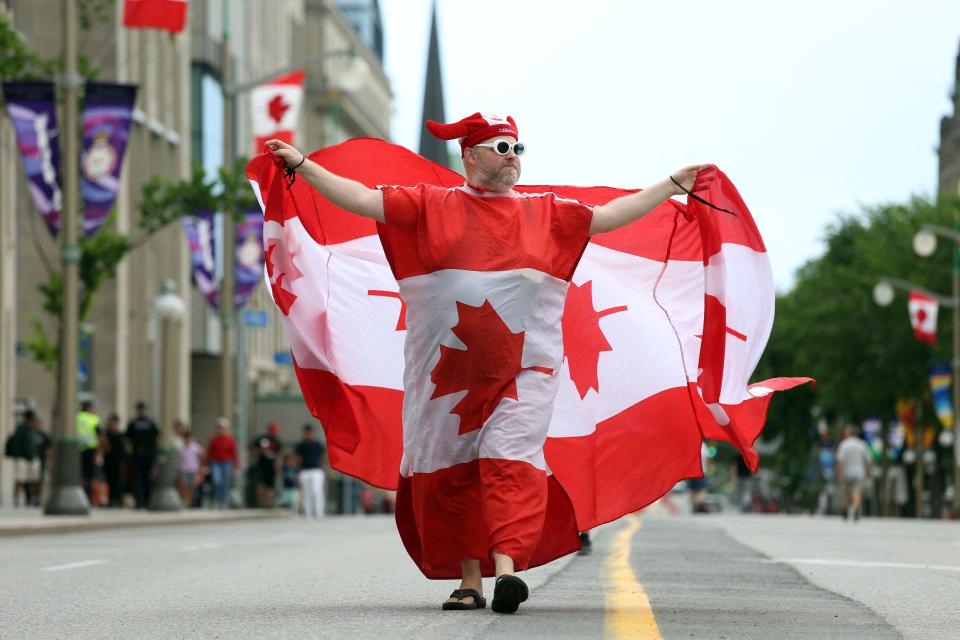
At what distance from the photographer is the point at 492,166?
28.0ft

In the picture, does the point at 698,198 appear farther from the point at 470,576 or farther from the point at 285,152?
the point at 470,576

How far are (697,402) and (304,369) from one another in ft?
6.39

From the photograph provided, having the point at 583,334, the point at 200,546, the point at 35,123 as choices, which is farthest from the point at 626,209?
the point at 35,123

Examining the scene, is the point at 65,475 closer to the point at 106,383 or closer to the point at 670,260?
the point at 670,260

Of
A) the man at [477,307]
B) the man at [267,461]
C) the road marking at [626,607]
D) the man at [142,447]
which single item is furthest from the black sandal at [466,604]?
the man at [267,461]

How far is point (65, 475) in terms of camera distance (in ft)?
87.0

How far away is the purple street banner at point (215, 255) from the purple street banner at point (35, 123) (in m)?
8.13

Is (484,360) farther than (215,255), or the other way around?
(215,255)

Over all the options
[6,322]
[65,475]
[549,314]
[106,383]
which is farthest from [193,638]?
[106,383]

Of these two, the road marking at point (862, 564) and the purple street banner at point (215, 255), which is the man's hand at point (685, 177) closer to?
the road marking at point (862, 564)

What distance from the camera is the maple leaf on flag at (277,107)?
38.8 meters

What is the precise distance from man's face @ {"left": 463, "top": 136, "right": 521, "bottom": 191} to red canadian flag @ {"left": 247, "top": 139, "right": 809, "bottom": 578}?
0.26ft

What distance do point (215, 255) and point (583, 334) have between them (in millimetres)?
29289

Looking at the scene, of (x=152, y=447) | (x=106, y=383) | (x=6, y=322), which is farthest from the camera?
(x=106, y=383)
